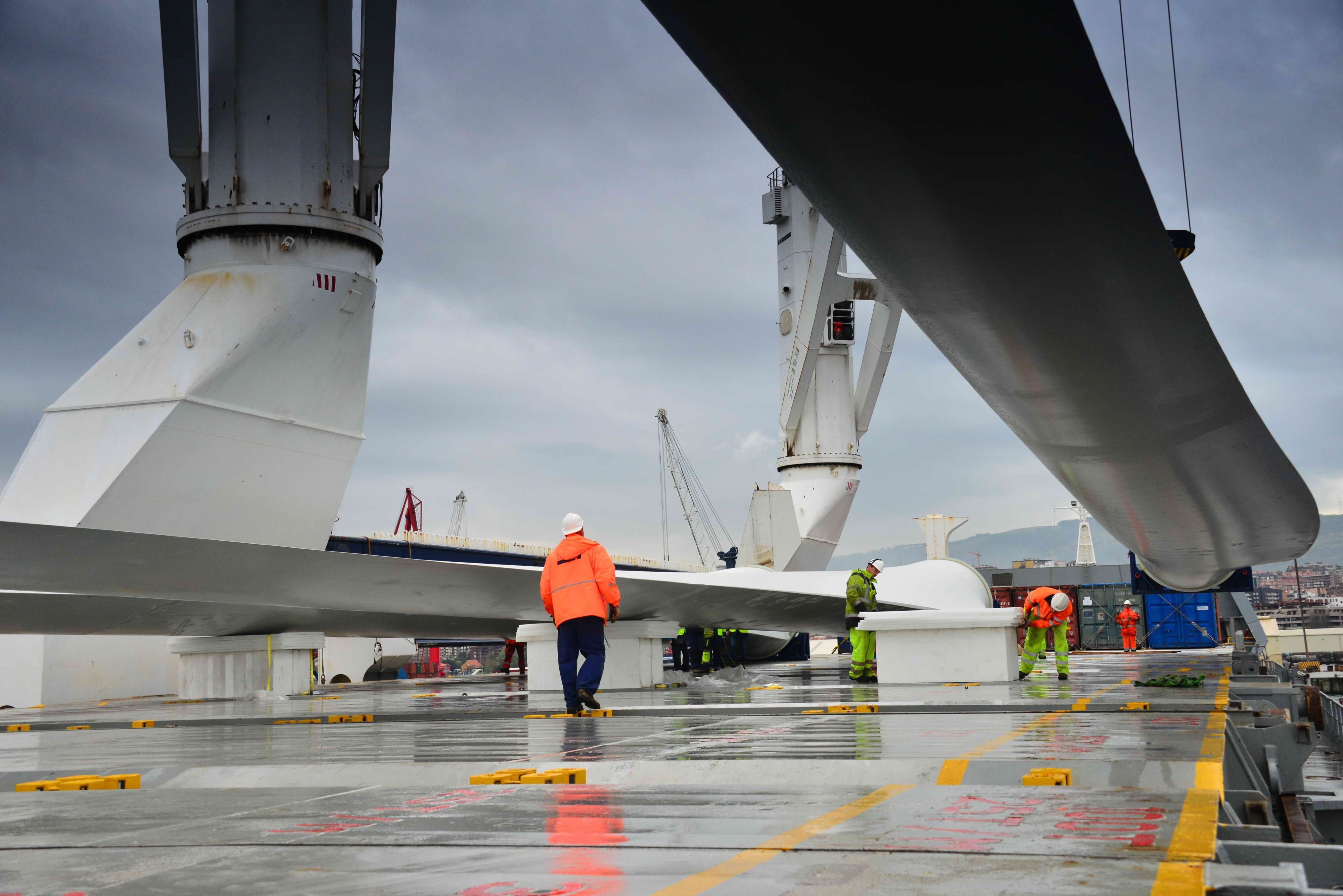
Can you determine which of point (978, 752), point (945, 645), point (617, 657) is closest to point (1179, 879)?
point (978, 752)

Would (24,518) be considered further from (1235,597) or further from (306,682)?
(1235,597)

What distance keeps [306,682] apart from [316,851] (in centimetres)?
1230

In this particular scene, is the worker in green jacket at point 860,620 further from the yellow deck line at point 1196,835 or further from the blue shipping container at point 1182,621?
the blue shipping container at point 1182,621

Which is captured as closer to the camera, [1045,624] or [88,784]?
[88,784]

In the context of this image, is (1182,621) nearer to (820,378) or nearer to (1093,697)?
(820,378)

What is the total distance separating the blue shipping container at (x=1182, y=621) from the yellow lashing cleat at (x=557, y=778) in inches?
1302

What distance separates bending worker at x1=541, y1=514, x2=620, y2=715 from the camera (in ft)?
26.9

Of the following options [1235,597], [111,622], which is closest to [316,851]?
[111,622]

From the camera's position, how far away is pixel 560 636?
835 centimetres

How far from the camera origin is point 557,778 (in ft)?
12.9

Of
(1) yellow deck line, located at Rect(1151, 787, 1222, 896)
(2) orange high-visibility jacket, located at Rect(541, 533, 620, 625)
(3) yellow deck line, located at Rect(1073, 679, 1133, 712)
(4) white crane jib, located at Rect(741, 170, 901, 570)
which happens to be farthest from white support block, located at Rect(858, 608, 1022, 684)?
(4) white crane jib, located at Rect(741, 170, 901, 570)

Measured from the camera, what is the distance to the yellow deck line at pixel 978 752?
144 inches

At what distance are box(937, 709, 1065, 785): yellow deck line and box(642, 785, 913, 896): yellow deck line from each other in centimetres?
38

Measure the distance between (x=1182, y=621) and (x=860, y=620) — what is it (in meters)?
26.0
